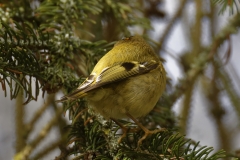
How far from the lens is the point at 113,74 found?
1.57 metres

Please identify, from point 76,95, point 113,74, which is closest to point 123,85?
point 113,74

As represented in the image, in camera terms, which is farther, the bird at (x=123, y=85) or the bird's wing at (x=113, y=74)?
the bird at (x=123, y=85)

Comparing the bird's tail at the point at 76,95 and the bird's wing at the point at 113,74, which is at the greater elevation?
the bird's wing at the point at 113,74

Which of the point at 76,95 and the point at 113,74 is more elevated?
the point at 113,74

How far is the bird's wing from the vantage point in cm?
142

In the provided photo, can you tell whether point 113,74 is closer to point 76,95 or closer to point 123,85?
point 123,85

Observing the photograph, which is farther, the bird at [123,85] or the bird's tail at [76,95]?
the bird at [123,85]

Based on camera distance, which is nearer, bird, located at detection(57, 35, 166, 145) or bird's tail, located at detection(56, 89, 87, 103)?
bird's tail, located at detection(56, 89, 87, 103)

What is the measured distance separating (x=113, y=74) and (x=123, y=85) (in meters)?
0.07

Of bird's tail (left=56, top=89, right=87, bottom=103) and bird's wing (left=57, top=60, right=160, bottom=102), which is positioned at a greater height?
bird's wing (left=57, top=60, right=160, bottom=102)

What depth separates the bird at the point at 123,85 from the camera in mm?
1521

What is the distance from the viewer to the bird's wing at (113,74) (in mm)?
1417

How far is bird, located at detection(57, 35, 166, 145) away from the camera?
152 centimetres

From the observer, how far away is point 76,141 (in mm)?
1382
